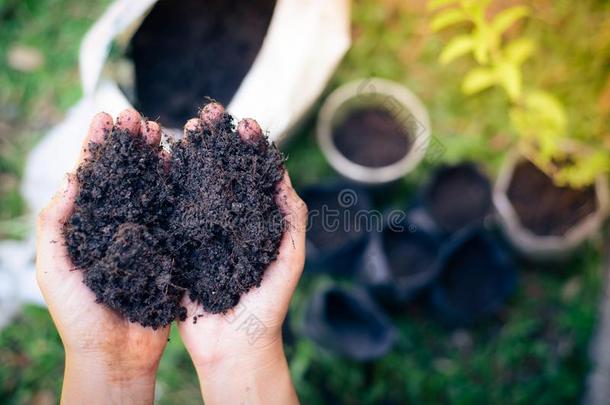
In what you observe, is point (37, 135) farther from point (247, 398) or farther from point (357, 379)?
point (357, 379)

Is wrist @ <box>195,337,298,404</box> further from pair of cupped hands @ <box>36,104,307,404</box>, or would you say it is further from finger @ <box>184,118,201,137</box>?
finger @ <box>184,118,201,137</box>

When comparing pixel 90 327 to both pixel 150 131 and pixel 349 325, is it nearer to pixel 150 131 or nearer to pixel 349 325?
pixel 150 131

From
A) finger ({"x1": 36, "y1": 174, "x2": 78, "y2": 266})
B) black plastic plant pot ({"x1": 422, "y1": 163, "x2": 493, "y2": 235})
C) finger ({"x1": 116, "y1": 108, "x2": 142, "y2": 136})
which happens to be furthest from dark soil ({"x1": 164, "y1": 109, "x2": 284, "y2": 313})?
black plastic plant pot ({"x1": 422, "y1": 163, "x2": 493, "y2": 235})

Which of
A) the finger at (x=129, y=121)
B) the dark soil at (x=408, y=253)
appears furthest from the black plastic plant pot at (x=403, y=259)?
the finger at (x=129, y=121)

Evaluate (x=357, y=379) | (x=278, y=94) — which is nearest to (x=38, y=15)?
(x=278, y=94)

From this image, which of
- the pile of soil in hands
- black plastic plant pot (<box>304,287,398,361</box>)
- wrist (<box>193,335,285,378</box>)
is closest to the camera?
the pile of soil in hands

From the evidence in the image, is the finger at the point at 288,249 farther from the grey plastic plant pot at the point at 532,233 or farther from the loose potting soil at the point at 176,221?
the grey plastic plant pot at the point at 532,233

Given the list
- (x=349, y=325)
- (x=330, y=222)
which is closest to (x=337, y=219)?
(x=330, y=222)
